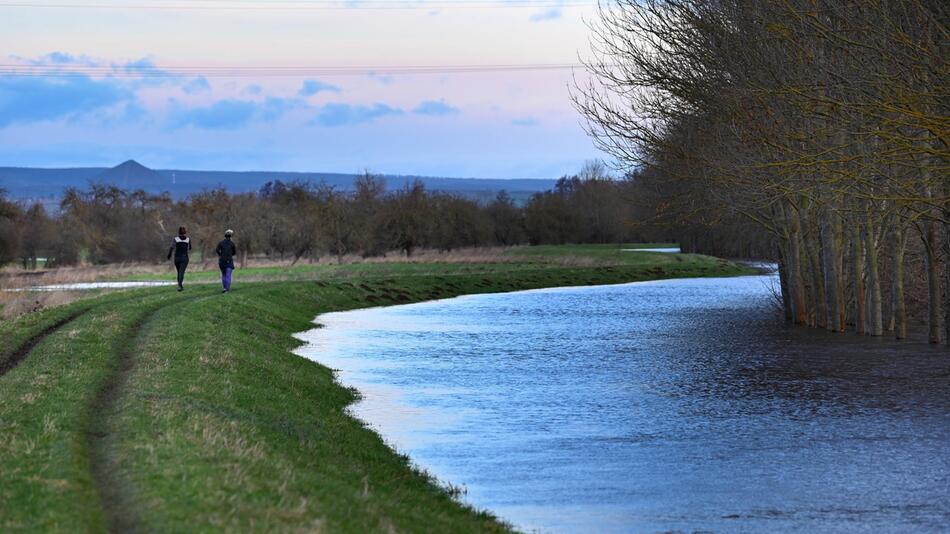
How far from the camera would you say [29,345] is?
26.7m

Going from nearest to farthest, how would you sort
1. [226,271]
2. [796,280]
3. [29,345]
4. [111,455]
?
[111,455] < [29,345] < [226,271] < [796,280]

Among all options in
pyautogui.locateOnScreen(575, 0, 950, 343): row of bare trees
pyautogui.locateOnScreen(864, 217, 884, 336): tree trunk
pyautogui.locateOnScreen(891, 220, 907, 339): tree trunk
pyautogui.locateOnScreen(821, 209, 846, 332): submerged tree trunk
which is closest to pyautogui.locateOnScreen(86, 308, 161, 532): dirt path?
pyautogui.locateOnScreen(575, 0, 950, 343): row of bare trees

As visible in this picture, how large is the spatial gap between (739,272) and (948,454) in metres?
76.2

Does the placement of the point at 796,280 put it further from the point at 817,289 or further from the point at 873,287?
the point at 873,287

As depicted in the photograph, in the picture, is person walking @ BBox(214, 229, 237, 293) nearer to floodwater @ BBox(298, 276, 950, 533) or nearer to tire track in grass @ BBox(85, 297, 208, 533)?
floodwater @ BBox(298, 276, 950, 533)

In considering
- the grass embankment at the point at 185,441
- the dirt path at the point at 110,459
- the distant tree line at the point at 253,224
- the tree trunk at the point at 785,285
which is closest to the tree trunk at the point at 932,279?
the tree trunk at the point at 785,285

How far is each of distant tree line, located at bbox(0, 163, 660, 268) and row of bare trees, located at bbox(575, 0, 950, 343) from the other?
126 feet

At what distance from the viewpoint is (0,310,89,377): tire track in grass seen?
75.9 ft

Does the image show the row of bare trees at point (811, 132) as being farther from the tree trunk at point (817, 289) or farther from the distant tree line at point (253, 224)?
the distant tree line at point (253, 224)

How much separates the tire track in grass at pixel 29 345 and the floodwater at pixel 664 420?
20.6 ft

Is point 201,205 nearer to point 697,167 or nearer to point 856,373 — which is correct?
point 697,167

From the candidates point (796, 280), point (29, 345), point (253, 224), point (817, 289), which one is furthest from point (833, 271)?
point (253, 224)

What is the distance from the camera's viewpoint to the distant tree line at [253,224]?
8738cm

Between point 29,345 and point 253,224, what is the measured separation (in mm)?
61730
